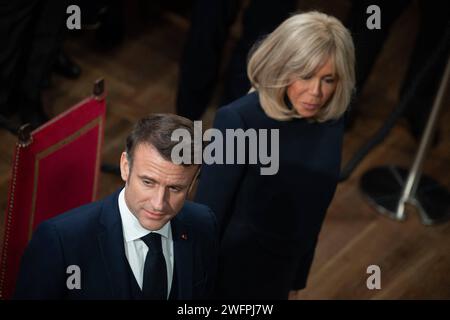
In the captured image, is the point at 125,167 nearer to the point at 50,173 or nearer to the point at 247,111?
the point at 247,111

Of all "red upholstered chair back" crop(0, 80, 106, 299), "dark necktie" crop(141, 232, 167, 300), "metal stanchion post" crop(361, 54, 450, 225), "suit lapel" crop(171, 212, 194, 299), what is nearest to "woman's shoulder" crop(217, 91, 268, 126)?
"red upholstered chair back" crop(0, 80, 106, 299)

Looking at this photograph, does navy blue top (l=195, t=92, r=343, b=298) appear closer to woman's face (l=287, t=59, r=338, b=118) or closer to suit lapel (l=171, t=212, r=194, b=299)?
woman's face (l=287, t=59, r=338, b=118)

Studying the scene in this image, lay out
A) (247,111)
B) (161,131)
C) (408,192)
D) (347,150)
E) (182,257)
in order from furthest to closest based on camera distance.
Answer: (347,150) → (408,192) → (247,111) → (182,257) → (161,131)

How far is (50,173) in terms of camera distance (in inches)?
128

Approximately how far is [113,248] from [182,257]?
21 centimetres

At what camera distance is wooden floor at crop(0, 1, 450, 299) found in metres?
4.34

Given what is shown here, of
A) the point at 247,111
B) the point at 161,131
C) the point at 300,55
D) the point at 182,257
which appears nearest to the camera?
the point at 161,131

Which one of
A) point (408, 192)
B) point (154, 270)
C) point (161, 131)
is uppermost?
point (408, 192)

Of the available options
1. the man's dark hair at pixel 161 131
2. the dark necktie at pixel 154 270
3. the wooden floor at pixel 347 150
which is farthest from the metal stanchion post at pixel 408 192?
the man's dark hair at pixel 161 131

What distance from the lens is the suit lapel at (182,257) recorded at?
8.46ft

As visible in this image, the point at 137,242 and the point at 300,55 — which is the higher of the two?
the point at 300,55

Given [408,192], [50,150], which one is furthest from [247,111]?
[408,192]
